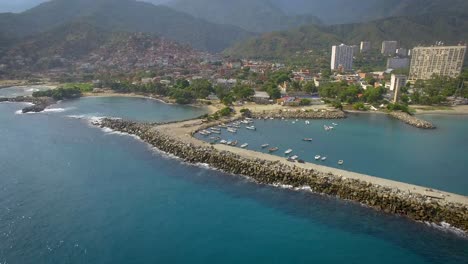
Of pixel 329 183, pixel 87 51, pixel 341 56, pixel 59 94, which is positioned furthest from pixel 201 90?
pixel 87 51

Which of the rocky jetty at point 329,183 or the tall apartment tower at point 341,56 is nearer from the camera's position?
the rocky jetty at point 329,183

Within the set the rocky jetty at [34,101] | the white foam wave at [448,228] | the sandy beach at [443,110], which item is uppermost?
the rocky jetty at [34,101]

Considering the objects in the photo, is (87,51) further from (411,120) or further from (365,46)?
(411,120)

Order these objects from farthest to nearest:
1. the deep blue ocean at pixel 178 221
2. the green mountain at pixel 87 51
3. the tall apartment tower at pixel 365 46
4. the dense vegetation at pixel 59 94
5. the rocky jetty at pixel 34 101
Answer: the tall apartment tower at pixel 365 46
the green mountain at pixel 87 51
the dense vegetation at pixel 59 94
the rocky jetty at pixel 34 101
the deep blue ocean at pixel 178 221

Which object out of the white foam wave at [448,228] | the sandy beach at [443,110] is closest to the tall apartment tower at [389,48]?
the sandy beach at [443,110]

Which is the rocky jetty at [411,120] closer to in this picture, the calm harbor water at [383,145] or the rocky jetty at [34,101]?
the calm harbor water at [383,145]

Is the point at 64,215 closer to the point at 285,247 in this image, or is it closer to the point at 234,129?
the point at 285,247

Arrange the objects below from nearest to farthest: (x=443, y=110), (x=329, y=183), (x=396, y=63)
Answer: (x=329, y=183), (x=443, y=110), (x=396, y=63)

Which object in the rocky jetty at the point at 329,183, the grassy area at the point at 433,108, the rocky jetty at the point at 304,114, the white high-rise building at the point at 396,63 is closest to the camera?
the rocky jetty at the point at 329,183
